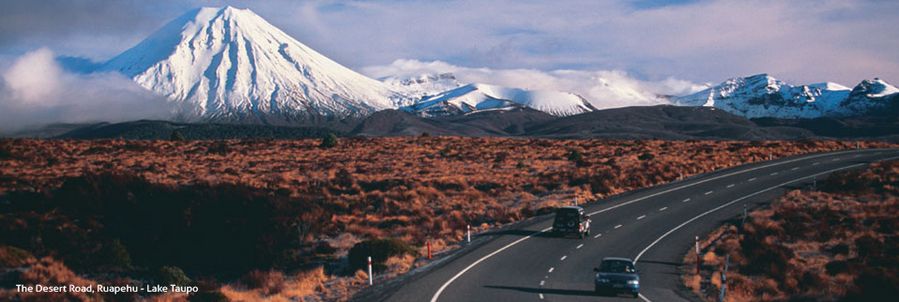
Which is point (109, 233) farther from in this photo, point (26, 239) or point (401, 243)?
point (401, 243)

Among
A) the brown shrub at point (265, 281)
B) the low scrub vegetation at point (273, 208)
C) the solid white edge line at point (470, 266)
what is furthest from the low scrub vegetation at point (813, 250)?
the brown shrub at point (265, 281)

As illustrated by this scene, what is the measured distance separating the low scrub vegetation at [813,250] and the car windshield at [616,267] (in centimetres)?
253

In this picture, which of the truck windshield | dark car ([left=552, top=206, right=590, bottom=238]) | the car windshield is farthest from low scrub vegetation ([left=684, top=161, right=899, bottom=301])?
the truck windshield

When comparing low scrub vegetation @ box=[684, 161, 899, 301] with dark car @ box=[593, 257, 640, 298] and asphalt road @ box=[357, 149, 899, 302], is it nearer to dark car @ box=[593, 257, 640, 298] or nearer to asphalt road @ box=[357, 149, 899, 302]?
asphalt road @ box=[357, 149, 899, 302]

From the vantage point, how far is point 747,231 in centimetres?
3325

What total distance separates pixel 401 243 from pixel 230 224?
9.01 m

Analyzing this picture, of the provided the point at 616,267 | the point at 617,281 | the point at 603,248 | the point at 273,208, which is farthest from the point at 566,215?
the point at 273,208

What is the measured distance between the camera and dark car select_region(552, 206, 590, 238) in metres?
32.6

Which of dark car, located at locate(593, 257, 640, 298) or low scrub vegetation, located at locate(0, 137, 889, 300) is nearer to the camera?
dark car, located at locate(593, 257, 640, 298)

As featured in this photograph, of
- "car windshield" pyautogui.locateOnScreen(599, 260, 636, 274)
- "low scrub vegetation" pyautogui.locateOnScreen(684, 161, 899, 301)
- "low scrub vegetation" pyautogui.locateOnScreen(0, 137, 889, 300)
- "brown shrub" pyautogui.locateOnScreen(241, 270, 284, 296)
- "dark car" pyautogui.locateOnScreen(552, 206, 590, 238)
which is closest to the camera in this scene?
"low scrub vegetation" pyautogui.locateOnScreen(684, 161, 899, 301)

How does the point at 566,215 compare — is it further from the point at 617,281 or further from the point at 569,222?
the point at 617,281

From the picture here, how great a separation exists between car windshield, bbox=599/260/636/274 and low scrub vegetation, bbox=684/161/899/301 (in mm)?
2531

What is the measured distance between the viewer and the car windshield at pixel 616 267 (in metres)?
21.7

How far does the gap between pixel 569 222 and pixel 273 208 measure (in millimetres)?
13403
